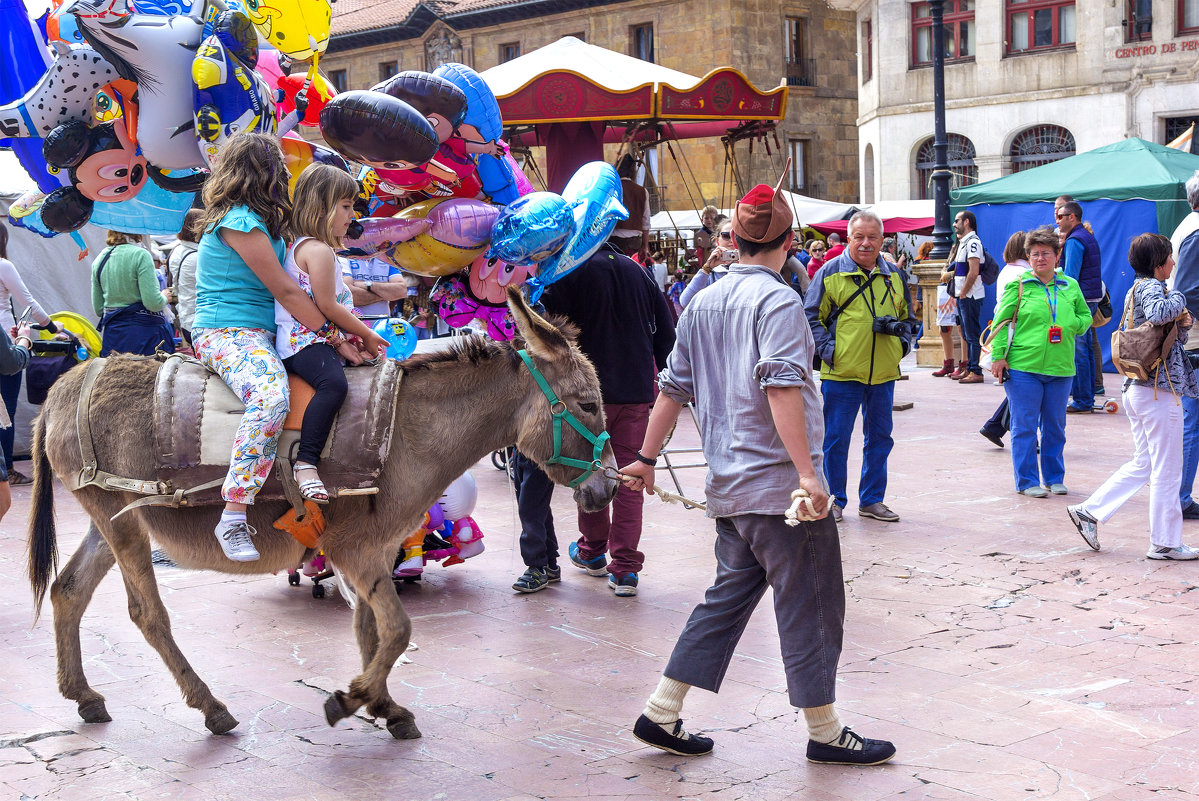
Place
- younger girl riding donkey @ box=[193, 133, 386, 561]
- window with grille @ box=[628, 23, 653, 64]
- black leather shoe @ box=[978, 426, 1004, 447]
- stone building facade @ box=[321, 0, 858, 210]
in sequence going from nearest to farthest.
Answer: younger girl riding donkey @ box=[193, 133, 386, 561], black leather shoe @ box=[978, 426, 1004, 447], stone building facade @ box=[321, 0, 858, 210], window with grille @ box=[628, 23, 653, 64]

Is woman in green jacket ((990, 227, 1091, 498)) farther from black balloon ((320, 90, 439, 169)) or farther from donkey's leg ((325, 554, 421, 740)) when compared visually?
donkey's leg ((325, 554, 421, 740))

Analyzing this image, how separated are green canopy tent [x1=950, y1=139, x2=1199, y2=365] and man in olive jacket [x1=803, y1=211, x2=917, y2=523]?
9.58m

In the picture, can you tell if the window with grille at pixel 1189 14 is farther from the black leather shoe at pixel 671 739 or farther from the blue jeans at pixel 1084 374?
the black leather shoe at pixel 671 739

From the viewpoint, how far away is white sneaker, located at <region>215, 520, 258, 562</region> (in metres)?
4.71

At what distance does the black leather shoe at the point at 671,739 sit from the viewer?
4.57 meters

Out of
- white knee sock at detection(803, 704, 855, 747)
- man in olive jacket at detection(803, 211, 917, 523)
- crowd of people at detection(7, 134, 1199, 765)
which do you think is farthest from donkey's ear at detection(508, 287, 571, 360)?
man in olive jacket at detection(803, 211, 917, 523)

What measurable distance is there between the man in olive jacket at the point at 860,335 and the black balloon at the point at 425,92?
2.96 meters

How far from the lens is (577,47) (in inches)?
584

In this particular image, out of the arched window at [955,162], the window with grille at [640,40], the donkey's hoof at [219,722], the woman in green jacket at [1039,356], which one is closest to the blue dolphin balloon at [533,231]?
the donkey's hoof at [219,722]

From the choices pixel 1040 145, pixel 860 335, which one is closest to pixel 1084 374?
pixel 860 335

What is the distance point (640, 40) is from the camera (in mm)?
43188

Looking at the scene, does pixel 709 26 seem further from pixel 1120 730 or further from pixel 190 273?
pixel 1120 730

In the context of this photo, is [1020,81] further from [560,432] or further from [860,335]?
[560,432]

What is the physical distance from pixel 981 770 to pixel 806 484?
3.99ft
